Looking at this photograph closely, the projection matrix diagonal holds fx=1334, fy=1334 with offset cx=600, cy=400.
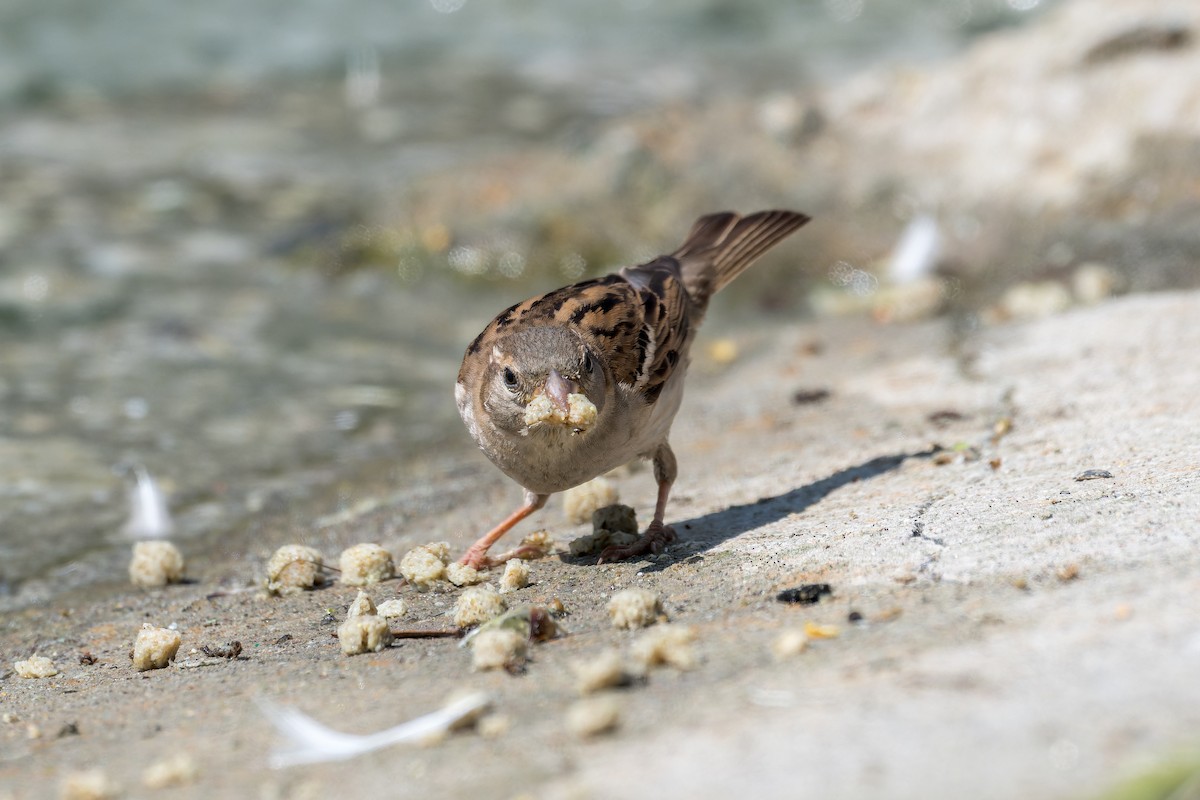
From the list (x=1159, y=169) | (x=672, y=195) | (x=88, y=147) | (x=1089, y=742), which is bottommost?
(x=1089, y=742)

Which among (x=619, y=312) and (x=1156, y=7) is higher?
(x=1156, y=7)

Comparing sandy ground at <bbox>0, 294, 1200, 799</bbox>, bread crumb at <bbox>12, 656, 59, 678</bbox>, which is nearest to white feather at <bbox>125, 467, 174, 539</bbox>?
sandy ground at <bbox>0, 294, 1200, 799</bbox>

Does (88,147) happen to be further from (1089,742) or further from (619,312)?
(1089,742)

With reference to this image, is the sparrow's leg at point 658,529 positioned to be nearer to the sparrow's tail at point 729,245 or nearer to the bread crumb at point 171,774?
the sparrow's tail at point 729,245

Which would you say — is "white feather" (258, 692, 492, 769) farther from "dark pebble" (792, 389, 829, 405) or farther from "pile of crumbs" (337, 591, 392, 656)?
"dark pebble" (792, 389, 829, 405)

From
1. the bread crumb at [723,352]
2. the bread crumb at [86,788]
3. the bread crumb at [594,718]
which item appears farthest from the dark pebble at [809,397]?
the bread crumb at [86,788]

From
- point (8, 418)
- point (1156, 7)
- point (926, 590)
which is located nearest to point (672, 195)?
point (1156, 7)
